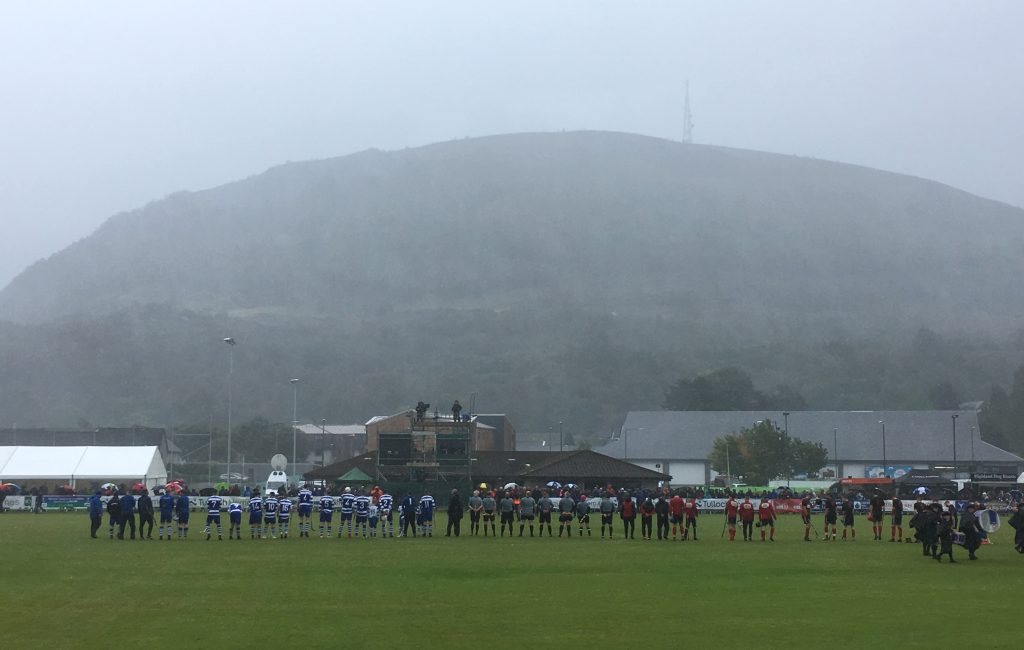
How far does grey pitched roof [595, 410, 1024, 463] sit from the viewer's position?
12356cm

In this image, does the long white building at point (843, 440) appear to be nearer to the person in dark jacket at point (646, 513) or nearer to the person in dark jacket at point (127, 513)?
the person in dark jacket at point (646, 513)

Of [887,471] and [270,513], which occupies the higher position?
[887,471]

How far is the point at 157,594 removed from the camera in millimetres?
22203

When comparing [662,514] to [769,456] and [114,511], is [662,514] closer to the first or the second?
[114,511]

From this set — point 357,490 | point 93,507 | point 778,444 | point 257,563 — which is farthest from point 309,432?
point 257,563

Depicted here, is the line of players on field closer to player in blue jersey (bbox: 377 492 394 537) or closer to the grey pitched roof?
player in blue jersey (bbox: 377 492 394 537)

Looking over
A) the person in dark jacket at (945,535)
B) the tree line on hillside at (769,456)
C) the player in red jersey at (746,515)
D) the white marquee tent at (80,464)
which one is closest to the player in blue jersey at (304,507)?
the player in red jersey at (746,515)

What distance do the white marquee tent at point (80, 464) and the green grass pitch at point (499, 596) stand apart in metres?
34.1

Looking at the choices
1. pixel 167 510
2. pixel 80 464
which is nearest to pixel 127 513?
pixel 167 510

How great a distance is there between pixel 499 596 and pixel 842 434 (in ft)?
371

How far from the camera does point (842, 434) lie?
422ft

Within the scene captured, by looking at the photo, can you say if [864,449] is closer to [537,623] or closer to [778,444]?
[778,444]

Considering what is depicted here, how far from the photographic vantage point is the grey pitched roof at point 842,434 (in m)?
124

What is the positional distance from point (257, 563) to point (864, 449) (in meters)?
107
